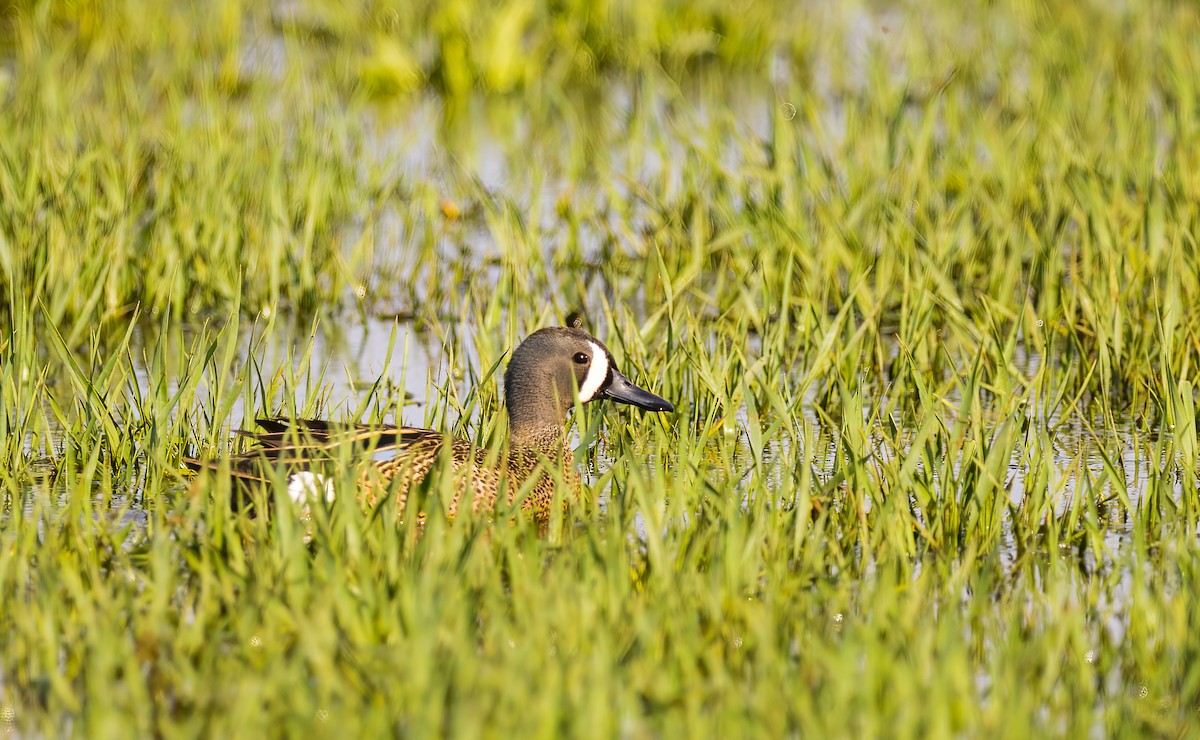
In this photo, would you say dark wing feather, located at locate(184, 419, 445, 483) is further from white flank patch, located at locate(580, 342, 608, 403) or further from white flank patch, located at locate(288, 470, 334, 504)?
white flank patch, located at locate(580, 342, 608, 403)

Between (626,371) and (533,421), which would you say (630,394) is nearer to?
(533,421)

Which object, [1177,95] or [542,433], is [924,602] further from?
[1177,95]

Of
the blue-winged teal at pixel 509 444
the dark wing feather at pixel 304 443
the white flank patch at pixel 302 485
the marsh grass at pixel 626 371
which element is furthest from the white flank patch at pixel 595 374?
the white flank patch at pixel 302 485

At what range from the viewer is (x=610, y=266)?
6.63 metres

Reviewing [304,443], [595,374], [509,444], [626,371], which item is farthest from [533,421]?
[304,443]

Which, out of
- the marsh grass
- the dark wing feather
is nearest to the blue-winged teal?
the dark wing feather

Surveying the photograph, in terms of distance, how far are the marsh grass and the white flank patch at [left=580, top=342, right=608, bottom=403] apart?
18 cm

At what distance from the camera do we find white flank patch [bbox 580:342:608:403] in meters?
4.94

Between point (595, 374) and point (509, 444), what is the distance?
30cm

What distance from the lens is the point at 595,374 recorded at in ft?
16.2

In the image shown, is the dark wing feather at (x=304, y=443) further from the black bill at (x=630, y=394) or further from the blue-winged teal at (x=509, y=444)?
the black bill at (x=630, y=394)

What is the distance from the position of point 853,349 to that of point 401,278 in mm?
2093

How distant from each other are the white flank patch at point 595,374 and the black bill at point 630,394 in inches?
1.1

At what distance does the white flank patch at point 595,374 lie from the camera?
4.94 meters
